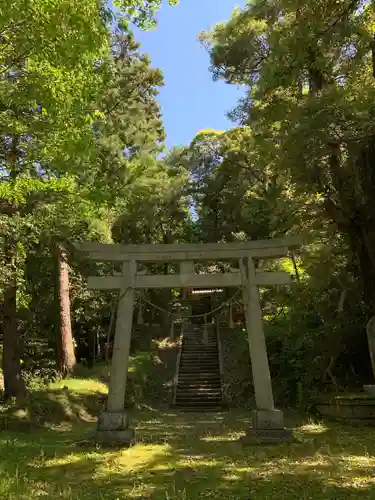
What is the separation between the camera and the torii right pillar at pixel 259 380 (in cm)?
744

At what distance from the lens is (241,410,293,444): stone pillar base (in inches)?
288

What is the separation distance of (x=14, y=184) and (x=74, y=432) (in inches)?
226

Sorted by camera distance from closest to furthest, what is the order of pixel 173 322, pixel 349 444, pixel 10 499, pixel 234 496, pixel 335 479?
pixel 10 499
pixel 234 496
pixel 335 479
pixel 349 444
pixel 173 322

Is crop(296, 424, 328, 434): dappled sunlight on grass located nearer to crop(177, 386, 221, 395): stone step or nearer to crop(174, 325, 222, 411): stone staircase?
crop(174, 325, 222, 411): stone staircase

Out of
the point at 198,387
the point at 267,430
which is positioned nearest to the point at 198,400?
the point at 198,387

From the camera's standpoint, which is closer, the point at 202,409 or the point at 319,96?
the point at 319,96

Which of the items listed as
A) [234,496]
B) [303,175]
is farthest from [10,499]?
[303,175]

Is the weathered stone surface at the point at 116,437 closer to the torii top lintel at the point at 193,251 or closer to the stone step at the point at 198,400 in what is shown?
the torii top lintel at the point at 193,251

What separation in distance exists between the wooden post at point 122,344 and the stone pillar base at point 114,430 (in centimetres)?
13

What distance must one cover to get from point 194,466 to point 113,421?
2.04m

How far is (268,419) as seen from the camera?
757 centimetres

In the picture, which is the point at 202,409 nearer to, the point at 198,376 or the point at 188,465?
the point at 198,376

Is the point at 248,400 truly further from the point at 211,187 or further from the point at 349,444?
the point at 211,187

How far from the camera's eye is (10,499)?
13.8ft
